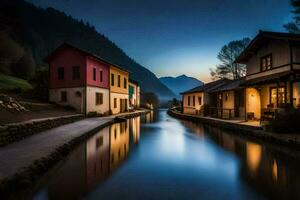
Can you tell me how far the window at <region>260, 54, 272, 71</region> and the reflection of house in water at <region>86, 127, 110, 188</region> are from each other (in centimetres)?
1355

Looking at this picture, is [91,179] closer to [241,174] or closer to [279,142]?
[241,174]

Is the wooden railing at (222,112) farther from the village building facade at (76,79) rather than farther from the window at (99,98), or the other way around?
the window at (99,98)

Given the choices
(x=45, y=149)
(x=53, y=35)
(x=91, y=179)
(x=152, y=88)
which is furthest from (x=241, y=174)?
(x=152, y=88)

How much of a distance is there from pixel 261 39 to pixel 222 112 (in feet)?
27.2

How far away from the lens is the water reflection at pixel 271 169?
16.2ft

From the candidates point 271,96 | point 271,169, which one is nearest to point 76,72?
point 271,96

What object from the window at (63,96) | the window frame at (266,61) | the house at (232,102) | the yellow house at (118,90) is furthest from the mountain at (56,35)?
the window frame at (266,61)

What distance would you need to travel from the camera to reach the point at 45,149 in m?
7.34

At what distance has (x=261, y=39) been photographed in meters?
16.3

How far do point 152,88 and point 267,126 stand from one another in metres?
185

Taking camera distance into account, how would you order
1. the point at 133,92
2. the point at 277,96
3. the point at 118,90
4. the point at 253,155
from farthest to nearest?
the point at 133,92 < the point at 118,90 < the point at 277,96 < the point at 253,155

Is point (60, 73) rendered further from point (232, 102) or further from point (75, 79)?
point (232, 102)

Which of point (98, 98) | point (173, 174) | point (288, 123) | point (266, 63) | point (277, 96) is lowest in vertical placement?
point (173, 174)

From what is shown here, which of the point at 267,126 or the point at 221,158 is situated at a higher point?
the point at 267,126
